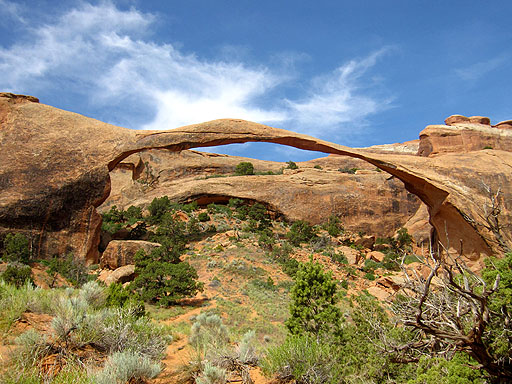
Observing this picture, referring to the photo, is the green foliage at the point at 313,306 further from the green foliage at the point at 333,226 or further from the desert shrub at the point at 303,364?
the green foliage at the point at 333,226

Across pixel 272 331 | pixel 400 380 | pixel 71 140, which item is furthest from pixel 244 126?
pixel 400 380

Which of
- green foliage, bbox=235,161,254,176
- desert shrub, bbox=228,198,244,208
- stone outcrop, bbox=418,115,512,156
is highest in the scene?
stone outcrop, bbox=418,115,512,156

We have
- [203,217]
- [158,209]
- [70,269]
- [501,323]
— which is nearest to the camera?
[501,323]

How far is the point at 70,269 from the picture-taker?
1316cm

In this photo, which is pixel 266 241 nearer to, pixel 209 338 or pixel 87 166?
pixel 87 166

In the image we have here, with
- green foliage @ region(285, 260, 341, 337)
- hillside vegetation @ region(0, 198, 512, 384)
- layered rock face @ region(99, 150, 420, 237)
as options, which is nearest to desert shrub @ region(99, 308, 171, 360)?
hillside vegetation @ region(0, 198, 512, 384)

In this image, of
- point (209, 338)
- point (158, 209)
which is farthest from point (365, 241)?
point (209, 338)

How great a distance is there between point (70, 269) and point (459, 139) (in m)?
26.9

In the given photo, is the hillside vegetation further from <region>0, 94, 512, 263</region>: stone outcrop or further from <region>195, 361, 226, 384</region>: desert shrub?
<region>0, 94, 512, 263</region>: stone outcrop

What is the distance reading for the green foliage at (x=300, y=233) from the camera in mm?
22422

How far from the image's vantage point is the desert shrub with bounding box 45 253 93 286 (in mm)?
12789

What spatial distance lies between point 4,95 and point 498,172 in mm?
18345

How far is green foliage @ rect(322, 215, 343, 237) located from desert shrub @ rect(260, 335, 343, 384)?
1970cm

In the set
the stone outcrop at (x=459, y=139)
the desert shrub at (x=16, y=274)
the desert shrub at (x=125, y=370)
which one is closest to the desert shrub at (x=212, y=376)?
the desert shrub at (x=125, y=370)
